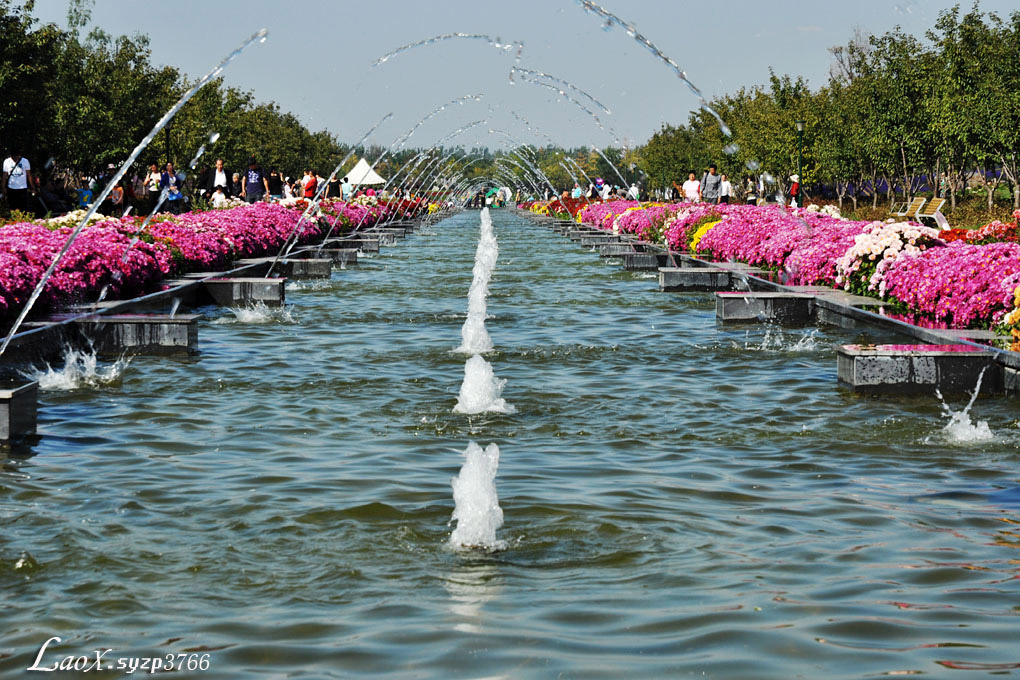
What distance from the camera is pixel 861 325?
14.8 m

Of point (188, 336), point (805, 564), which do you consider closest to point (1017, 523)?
point (805, 564)

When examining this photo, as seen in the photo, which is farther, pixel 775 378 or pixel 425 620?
pixel 775 378

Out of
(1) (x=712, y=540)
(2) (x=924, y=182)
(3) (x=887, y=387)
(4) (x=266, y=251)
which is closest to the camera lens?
(1) (x=712, y=540)

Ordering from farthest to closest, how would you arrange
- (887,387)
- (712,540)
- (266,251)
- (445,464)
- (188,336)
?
(266,251)
(188,336)
(887,387)
(445,464)
(712,540)

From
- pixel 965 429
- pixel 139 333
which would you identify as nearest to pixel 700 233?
pixel 139 333

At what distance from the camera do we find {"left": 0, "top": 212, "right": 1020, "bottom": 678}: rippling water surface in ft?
16.5

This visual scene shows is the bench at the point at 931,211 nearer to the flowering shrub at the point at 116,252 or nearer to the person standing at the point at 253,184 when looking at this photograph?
the flowering shrub at the point at 116,252

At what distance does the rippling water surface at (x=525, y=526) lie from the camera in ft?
16.5

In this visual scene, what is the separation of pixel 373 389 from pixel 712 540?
5069 millimetres

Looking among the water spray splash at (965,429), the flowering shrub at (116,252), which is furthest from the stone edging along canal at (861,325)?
the flowering shrub at (116,252)

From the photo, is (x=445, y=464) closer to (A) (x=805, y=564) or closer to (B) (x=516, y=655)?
(A) (x=805, y=564)

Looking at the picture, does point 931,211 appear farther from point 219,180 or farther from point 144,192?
point 144,192

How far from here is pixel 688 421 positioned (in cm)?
967

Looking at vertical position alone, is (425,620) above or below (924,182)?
→ below
